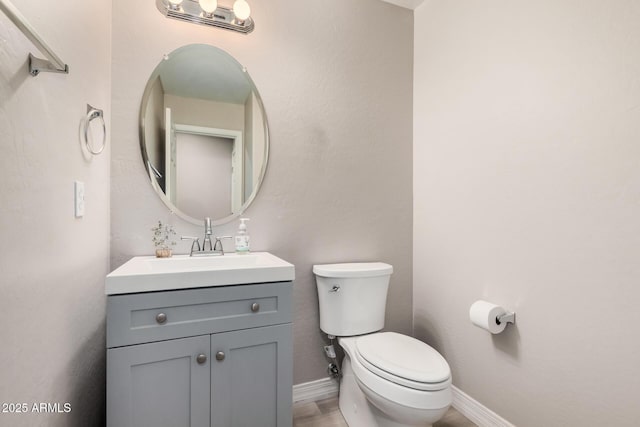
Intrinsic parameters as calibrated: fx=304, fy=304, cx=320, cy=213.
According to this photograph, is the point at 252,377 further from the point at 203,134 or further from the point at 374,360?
the point at 203,134

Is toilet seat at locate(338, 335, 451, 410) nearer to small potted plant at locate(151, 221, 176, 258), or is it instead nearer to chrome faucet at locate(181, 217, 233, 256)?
chrome faucet at locate(181, 217, 233, 256)

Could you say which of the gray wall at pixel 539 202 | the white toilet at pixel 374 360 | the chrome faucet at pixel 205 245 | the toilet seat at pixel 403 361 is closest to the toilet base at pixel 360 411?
the white toilet at pixel 374 360

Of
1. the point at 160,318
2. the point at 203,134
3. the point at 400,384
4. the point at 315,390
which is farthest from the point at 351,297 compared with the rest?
the point at 203,134

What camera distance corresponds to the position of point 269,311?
122 centimetres

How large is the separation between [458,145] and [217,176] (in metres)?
1.35

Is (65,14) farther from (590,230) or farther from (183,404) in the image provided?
(590,230)

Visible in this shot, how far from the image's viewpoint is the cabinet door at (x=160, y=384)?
3.30 ft

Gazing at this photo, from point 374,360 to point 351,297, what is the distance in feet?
1.23

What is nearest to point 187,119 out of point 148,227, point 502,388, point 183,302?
point 148,227

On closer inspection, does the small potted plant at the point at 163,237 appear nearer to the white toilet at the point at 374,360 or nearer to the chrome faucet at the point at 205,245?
the chrome faucet at the point at 205,245

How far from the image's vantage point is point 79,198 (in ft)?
3.43

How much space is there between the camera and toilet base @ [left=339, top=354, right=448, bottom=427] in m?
1.21

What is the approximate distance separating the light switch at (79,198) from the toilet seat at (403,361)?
127 cm

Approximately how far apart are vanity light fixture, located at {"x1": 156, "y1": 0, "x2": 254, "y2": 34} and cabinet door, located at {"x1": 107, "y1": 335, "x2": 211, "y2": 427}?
1504 millimetres
